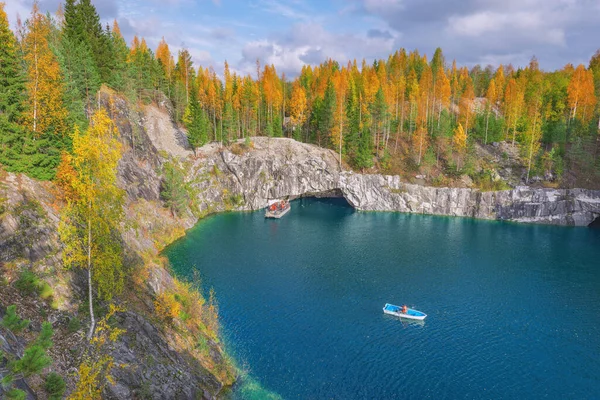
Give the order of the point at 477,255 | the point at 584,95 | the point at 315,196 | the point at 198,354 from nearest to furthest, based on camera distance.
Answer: the point at 198,354
the point at 477,255
the point at 584,95
the point at 315,196

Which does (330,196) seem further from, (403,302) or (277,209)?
(403,302)

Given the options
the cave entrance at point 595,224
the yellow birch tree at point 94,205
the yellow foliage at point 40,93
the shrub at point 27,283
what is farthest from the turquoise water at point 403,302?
the yellow foliage at point 40,93

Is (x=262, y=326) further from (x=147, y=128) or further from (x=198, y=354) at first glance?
(x=147, y=128)

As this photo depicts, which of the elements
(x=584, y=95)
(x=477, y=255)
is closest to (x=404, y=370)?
(x=477, y=255)

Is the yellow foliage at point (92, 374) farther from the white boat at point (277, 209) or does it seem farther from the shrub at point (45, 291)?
the white boat at point (277, 209)

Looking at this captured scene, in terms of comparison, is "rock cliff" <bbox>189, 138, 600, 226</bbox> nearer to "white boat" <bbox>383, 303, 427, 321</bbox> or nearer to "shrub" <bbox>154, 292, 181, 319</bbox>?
"shrub" <bbox>154, 292, 181, 319</bbox>

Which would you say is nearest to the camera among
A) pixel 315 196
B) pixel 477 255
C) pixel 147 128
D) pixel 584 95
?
pixel 477 255

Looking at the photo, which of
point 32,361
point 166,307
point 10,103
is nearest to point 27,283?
point 166,307
